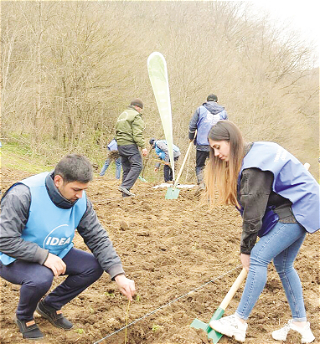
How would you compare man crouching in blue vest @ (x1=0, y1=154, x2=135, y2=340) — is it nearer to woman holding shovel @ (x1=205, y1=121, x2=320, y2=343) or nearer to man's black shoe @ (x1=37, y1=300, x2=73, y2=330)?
man's black shoe @ (x1=37, y1=300, x2=73, y2=330)

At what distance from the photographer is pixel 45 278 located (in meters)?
2.83

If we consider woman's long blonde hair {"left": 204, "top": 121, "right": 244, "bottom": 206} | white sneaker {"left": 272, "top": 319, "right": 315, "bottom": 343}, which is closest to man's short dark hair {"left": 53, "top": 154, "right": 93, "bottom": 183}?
woman's long blonde hair {"left": 204, "top": 121, "right": 244, "bottom": 206}

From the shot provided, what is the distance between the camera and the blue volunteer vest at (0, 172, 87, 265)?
2887 millimetres

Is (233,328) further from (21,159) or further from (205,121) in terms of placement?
(21,159)

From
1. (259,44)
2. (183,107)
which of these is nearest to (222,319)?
(183,107)

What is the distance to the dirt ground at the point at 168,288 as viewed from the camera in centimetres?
333

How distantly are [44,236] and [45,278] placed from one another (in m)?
0.29

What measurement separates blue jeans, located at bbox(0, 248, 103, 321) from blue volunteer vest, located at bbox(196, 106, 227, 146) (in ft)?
19.4

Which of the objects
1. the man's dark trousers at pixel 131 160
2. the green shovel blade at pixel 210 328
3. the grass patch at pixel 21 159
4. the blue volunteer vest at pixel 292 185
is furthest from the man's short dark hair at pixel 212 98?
the grass patch at pixel 21 159

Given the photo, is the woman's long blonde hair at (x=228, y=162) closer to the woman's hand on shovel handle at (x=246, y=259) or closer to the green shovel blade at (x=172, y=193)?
the woman's hand on shovel handle at (x=246, y=259)

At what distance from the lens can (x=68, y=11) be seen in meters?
16.1

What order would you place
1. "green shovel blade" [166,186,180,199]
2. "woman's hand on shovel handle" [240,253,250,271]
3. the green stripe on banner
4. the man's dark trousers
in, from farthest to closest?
"green shovel blade" [166,186,180,199], the green stripe on banner, the man's dark trousers, "woman's hand on shovel handle" [240,253,250,271]

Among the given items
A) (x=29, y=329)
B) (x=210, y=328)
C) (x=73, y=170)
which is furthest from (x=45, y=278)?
(x=210, y=328)

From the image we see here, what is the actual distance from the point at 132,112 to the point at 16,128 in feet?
34.1
